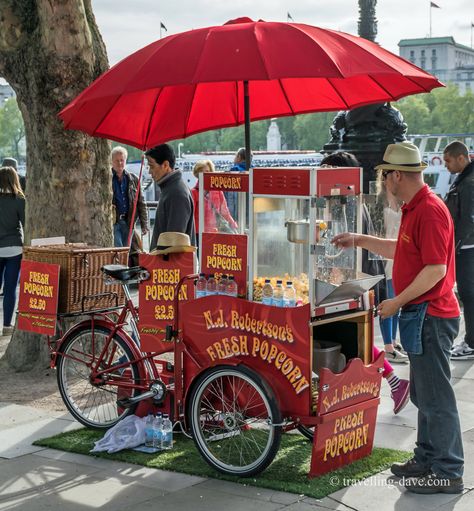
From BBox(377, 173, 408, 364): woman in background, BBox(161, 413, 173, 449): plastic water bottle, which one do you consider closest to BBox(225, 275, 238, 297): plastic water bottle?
BBox(161, 413, 173, 449): plastic water bottle

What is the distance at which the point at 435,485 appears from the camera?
5086 mm

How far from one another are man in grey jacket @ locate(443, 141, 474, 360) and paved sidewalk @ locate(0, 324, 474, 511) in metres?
2.76

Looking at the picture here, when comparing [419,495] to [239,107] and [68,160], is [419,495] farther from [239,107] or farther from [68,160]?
[68,160]

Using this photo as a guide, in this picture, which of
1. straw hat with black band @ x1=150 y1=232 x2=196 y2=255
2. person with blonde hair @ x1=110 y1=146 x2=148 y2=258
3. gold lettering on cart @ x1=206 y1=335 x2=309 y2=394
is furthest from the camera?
person with blonde hair @ x1=110 y1=146 x2=148 y2=258

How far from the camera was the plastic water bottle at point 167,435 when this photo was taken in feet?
19.4

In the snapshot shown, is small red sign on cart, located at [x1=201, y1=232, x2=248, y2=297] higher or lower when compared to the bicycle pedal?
higher

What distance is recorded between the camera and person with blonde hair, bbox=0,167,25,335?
34.7ft

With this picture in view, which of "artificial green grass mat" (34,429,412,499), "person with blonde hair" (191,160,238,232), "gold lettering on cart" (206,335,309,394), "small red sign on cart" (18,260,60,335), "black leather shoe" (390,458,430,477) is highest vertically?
"person with blonde hair" (191,160,238,232)

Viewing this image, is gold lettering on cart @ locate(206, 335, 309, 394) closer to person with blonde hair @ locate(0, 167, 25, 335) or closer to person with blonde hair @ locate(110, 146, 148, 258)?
person with blonde hair @ locate(0, 167, 25, 335)

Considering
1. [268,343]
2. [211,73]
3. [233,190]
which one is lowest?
[268,343]

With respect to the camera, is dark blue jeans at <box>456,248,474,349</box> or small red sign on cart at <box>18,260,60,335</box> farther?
dark blue jeans at <box>456,248,474,349</box>

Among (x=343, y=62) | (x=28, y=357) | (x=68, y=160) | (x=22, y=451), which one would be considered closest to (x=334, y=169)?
(x=343, y=62)

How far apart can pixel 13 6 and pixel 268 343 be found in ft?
14.5

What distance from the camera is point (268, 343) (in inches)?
211
